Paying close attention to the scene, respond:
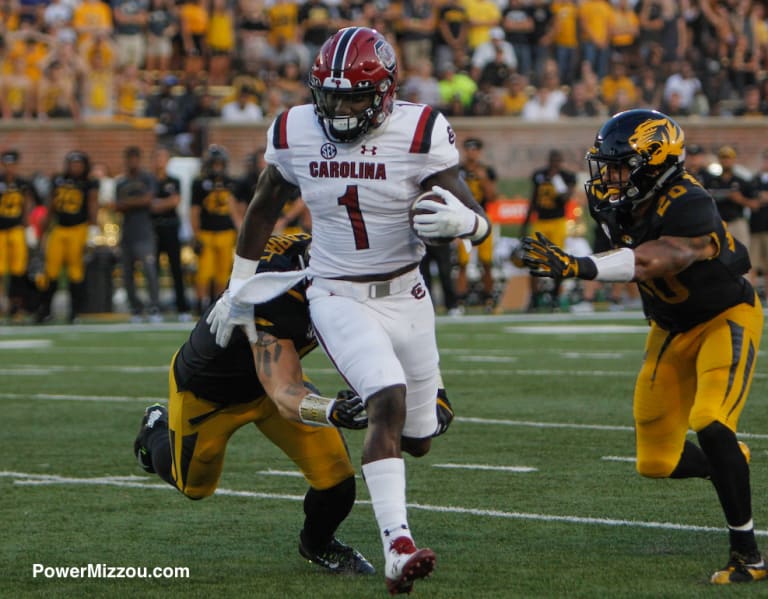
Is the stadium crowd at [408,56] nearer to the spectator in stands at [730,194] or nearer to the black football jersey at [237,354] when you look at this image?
the spectator in stands at [730,194]

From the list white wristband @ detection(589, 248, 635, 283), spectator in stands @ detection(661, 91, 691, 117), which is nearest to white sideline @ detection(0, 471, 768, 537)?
white wristband @ detection(589, 248, 635, 283)

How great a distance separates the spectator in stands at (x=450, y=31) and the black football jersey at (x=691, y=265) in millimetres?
16636

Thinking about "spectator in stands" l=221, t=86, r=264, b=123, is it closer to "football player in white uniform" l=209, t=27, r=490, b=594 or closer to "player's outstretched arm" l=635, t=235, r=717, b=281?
"football player in white uniform" l=209, t=27, r=490, b=594

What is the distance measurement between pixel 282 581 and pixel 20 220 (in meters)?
12.2

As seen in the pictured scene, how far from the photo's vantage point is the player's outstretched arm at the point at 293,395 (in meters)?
4.94

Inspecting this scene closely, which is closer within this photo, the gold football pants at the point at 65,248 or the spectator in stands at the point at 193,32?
the gold football pants at the point at 65,248

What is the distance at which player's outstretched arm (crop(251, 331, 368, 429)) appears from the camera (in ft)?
16.2

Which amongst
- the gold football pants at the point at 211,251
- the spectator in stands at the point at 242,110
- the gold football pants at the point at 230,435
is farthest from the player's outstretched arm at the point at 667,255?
the spectator in stands at the point at 242,110

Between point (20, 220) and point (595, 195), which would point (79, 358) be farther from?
point (595, 195)

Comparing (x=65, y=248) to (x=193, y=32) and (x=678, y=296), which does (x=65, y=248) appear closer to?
(x=193, y=32)

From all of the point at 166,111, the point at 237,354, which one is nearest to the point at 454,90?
the point at 166,111

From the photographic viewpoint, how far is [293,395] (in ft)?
16.7

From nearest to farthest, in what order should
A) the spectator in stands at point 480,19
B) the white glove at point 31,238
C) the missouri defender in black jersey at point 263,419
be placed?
the missouri defender in black jersey at point 263,419 < the white glove at point 31,238 < the spectator in stands at point 480,19

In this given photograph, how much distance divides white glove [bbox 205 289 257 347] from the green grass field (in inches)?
30.2
